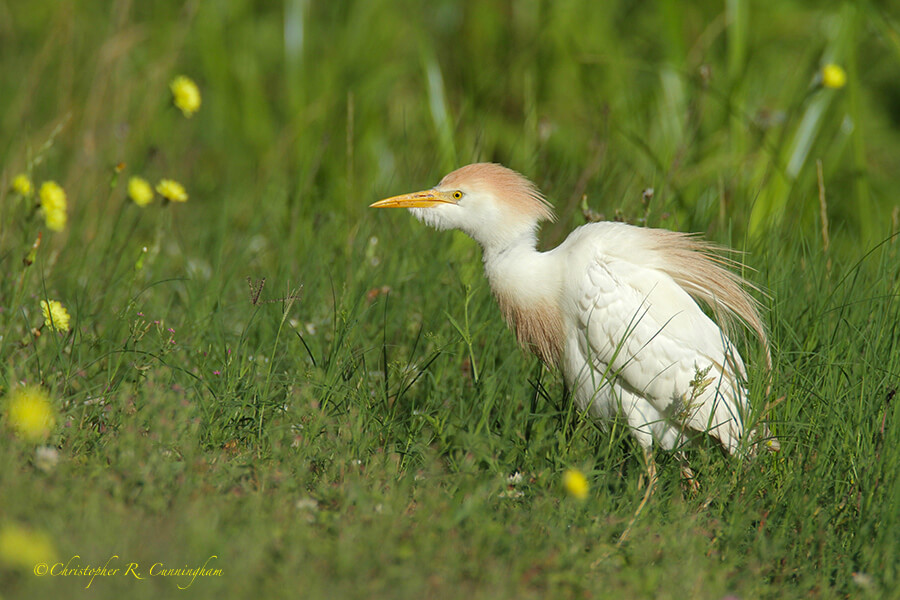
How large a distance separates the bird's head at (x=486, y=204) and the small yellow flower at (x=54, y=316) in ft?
4.06

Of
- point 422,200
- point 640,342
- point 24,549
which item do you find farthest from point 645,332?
point 24,549

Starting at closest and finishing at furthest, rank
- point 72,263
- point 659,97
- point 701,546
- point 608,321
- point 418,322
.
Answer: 1. point 701,546
2. point 608,321
3. point 418,322
4. point 72,263
5. point 659,97

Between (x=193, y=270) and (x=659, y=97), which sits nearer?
(x=193, y=270)

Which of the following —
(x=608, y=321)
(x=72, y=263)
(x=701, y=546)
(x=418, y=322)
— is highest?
(x=608, y=321)

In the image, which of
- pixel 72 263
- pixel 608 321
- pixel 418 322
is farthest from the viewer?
pixel 72 263

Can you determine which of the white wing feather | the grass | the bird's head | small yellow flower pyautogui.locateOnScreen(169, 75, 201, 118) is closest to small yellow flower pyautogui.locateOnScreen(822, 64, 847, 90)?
the grass

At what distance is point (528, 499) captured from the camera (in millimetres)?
2848

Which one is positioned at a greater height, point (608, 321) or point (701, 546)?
point (608, 321)

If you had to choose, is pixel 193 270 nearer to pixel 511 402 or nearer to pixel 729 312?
pixel 511 402

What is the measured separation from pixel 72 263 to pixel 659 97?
12.6ft

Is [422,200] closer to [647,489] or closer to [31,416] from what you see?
[647,489]

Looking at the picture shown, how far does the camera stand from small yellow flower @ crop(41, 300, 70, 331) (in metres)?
3.12

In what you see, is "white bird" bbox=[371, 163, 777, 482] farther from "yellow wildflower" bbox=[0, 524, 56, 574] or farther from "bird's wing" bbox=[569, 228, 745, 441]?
"yellow wildflower" bbox=[0, 524, 56, 574]

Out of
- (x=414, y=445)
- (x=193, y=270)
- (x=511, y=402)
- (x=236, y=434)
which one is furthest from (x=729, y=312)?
(x=193, y=270)
